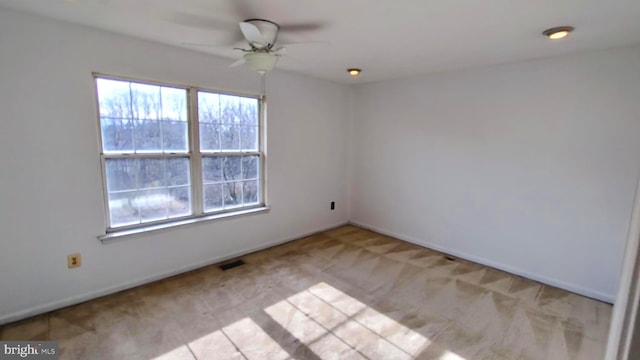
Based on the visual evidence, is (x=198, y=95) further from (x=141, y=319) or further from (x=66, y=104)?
(x=141, y=319)

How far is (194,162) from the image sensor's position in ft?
10.6

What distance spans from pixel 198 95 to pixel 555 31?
3.10 m

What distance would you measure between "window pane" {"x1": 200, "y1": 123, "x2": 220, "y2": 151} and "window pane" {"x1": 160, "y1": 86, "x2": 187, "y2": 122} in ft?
0.73

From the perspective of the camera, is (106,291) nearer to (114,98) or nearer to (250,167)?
(114,98)

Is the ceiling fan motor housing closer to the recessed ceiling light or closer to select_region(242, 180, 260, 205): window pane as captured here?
select_region(242, 180, 260, 205): window pane

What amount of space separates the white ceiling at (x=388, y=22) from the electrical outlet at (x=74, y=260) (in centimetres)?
186

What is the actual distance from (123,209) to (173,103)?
1.11m

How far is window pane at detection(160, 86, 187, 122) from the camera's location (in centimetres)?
298

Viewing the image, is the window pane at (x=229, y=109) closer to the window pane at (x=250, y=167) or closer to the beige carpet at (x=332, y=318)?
the window pane at (x=250, y=167)

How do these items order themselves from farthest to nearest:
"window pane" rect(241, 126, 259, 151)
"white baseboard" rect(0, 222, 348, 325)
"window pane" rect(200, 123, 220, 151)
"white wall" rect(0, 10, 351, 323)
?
"window pane" rect(241, 126, 259, 151) → "window pane" rect(200, 123, 220, 151) → "white baseboard" rect(0, 222, 348, 325) → "white wall" rect(0, 10, 351, 323)

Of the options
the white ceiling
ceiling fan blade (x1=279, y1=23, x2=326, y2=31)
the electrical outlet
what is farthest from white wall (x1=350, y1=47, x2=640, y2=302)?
the electrical outlet

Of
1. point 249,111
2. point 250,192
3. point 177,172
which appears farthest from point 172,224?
point 249,111

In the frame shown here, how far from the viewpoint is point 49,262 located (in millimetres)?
2469

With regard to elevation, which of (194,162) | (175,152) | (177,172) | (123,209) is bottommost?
(123,209)
